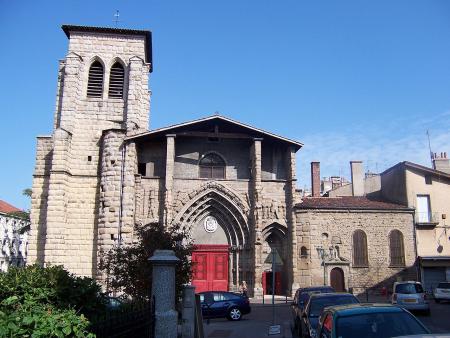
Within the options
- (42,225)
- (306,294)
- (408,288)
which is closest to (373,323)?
(306,294)

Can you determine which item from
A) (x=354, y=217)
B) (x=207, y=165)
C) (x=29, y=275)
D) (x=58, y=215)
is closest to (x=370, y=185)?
(x=354, y=217)

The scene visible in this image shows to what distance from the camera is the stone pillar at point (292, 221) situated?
1014 inches

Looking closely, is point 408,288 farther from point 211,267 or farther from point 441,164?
point 441,164

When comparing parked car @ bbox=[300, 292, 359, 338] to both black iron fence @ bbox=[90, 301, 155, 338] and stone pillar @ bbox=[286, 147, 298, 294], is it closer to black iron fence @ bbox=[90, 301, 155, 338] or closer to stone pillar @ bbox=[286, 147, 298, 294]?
black iron fence @ bbox=[90, 301, 155, 338]

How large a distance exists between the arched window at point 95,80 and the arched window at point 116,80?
60 cm

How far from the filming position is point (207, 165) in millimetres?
27625

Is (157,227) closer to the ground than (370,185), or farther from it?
closer to the ground

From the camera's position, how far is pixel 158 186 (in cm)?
2622

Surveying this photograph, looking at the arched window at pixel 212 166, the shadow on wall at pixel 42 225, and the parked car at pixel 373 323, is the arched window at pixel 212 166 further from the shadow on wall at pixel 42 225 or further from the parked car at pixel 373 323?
the parked car at pixel 373 323

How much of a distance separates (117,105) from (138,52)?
400 centimetres

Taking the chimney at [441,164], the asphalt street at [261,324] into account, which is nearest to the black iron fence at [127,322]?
the asphalt street at [261,324]

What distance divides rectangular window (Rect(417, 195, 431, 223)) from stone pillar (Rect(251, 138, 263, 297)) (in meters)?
10.7

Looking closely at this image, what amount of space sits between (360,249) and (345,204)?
2839mm

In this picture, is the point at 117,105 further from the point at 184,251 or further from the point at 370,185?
the point at 370,185
